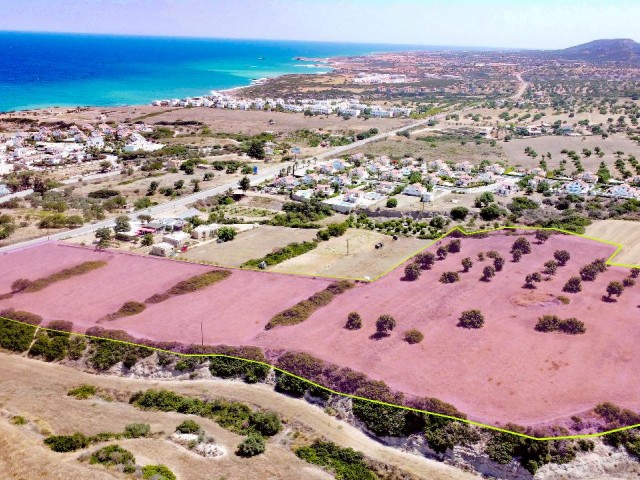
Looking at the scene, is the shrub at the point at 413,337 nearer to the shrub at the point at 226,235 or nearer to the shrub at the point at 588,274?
the shrub at the point at 588,274

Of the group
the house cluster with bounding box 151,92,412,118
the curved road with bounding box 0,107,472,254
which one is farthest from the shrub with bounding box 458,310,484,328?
the house cluster with bounding box 151,92,412,118

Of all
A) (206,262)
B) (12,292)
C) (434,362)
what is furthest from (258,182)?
(434,362)

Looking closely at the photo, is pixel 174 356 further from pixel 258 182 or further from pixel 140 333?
pixel 258 182

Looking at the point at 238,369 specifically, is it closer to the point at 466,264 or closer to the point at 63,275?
the point at 466,264

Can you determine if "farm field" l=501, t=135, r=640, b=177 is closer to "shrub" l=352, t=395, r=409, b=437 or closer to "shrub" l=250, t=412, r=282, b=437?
"shrub" l=352, t=395, r=409, b=437

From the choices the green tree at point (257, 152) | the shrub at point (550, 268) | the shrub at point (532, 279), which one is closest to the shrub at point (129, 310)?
the shrub at point (532, 279)

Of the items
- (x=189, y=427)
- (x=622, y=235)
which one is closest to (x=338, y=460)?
(x=189, y=427)
